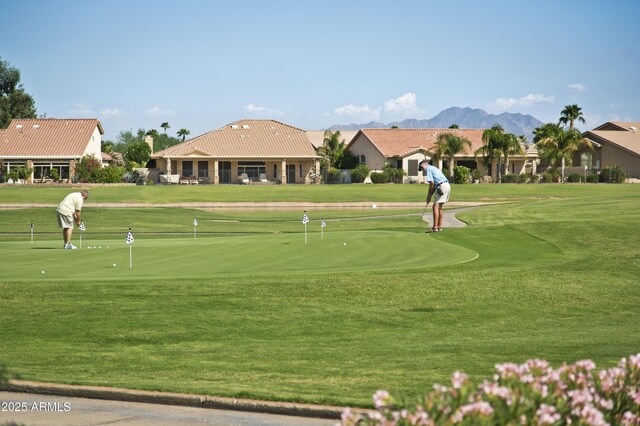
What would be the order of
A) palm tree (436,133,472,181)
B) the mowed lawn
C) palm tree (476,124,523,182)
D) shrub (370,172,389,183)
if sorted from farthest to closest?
palm tree (476,124,523,182) → palm tree (436,133,472,181) → shrub (370,172,389,183) → the mowed lawn

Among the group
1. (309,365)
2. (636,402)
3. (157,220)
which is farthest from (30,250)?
(157,220)

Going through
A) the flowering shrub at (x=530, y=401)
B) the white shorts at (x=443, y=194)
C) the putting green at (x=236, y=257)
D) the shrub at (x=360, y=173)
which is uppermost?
the shrub at (x=360, y=173)

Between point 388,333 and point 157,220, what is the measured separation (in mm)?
36891

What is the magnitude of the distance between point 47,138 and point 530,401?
86.7 m

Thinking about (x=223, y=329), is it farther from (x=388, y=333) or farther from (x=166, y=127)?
(x=166, y=127)

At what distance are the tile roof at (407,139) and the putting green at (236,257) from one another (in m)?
69.2

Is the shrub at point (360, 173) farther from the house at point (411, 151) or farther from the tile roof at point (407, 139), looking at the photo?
the tile roof at point (407, 139)

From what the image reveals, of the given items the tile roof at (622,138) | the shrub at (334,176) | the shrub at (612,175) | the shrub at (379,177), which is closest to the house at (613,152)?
the tile roof at (622,138)

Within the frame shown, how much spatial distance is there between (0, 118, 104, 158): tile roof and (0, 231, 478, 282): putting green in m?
63.6

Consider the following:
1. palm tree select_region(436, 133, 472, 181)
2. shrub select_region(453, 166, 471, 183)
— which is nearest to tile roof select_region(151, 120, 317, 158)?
palm tree select_region(436, 133, 472, 181)

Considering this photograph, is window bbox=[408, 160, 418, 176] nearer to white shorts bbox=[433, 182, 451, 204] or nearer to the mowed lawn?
the mowed lawn

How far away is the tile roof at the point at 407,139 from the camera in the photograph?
305 ft

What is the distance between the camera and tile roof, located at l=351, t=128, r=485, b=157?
3654 inches

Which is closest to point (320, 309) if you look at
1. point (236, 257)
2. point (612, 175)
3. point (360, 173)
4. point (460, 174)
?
point (236, 257)
